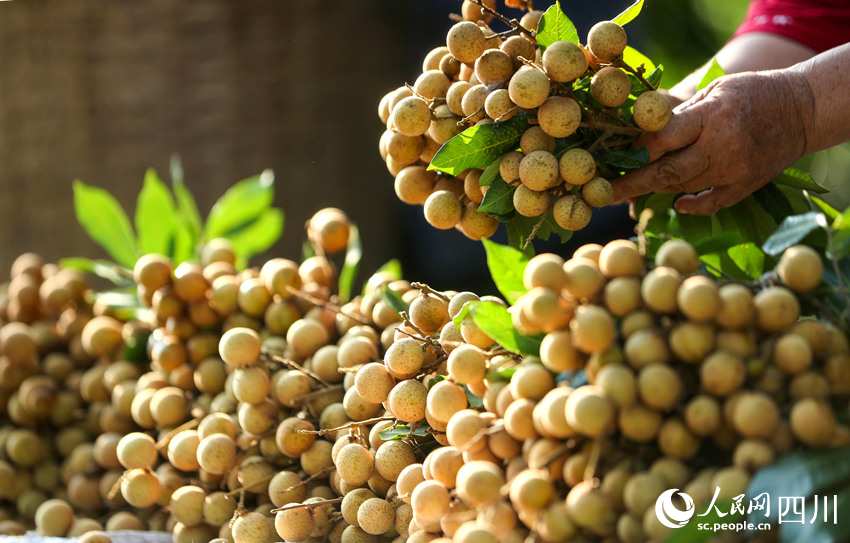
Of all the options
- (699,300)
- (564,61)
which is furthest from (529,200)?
(699,300)

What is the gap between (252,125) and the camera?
7.56ft

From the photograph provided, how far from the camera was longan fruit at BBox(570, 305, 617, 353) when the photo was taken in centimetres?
51

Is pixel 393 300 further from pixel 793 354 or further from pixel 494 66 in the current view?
pixel 793 354

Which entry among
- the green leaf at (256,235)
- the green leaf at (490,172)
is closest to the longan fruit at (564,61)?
the green leaf at (490,172)

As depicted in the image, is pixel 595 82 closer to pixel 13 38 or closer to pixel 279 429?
pixel 279 429

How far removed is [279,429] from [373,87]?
189 centimetres

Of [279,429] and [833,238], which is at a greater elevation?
[833,238]

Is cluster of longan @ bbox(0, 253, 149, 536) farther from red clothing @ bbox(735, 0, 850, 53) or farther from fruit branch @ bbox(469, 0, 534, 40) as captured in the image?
red clothing @ bbox(735, 0, 850, 53)

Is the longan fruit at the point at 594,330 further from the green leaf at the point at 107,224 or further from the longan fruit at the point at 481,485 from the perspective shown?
the green leaf at the point at 107,224

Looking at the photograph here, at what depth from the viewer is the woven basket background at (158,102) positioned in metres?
2.18

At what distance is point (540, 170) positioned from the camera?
26.8 inches

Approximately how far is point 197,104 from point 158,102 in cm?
12

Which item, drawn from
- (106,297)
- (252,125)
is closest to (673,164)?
(106,297)

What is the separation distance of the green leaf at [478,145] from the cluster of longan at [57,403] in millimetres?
646
